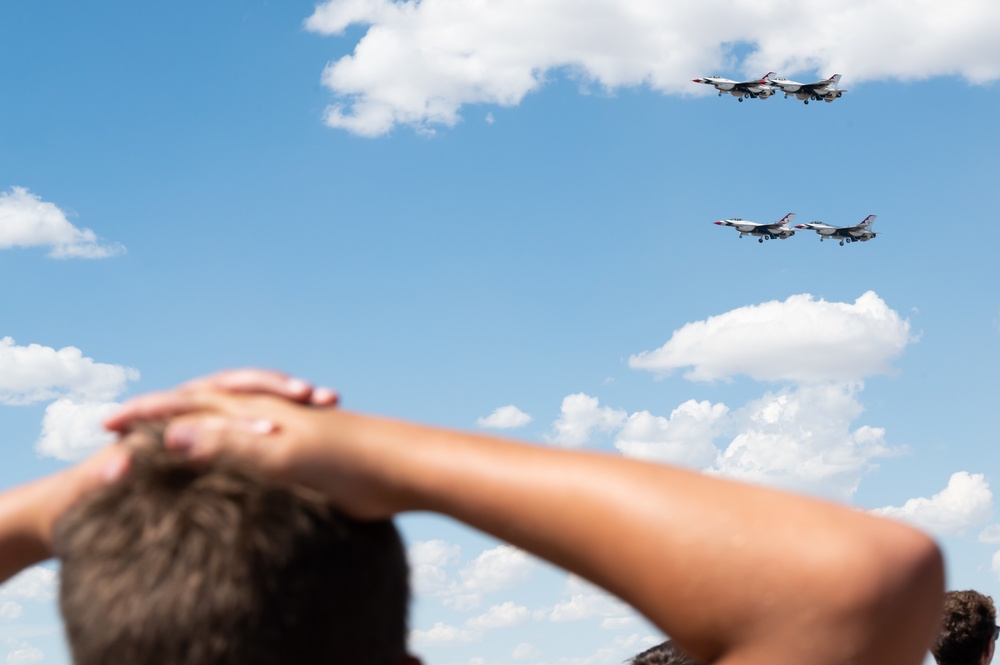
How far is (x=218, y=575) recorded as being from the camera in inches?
78.5

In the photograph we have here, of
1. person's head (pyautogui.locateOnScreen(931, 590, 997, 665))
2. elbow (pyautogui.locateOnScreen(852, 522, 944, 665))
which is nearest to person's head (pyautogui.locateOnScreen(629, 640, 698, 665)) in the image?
elbow (pyautogui.locateOnScreen(852, 522, 944, 665))

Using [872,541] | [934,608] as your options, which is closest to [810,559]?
[872,541]

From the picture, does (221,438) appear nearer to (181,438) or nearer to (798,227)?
(181,438)

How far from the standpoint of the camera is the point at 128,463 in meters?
2.19

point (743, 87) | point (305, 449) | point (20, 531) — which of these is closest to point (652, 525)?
point (305, 449)

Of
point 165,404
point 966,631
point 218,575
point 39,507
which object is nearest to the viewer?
point 218,575

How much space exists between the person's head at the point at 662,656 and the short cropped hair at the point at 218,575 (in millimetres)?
3748

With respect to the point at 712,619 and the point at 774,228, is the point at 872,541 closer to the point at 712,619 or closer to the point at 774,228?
the point at 712,619

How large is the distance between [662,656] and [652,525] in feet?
13.7

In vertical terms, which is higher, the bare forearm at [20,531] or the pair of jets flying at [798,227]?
the pair of jets flying at [798,227]

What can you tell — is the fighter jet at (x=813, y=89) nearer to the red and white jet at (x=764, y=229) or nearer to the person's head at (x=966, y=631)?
the red and white jet at (x=764, y=229)

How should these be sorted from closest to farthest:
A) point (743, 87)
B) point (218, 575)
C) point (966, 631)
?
point (218, 575)
point (966, 631)
point (743, 87)

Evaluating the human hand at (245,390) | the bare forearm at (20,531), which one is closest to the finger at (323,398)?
the human hand at (245,390)

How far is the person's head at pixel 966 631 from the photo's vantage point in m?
9.95
